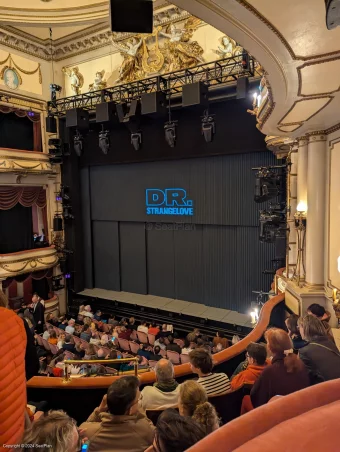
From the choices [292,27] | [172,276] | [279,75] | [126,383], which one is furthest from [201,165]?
[126,383]

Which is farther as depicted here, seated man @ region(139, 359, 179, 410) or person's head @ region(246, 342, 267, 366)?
person's head @ region(246, 342, 267, 366)


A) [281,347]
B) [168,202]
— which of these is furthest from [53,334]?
[281,347]

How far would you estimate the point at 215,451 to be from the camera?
58 cm

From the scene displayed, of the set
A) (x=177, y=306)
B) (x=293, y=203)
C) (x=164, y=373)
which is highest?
(x=293, y=203)

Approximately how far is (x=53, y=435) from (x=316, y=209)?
5.53 metres

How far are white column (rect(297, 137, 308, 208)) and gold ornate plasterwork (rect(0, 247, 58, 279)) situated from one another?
9.29 m

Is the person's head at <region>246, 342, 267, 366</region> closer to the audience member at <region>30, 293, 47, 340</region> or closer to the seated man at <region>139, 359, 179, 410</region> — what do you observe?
the seated man at <region>139, 359, 179, 410</region>

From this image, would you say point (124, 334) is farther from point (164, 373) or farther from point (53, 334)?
point (164, 373)

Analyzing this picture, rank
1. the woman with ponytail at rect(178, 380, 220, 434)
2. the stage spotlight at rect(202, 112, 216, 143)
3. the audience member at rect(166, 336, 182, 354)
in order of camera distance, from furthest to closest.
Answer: the stage spotlight at rect(202, 112, 216, 143), the audience member at rect(166, 336, 182, 354), the woman with ponytail at rect(178, 380, 220, 434)

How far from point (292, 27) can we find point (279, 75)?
79cm

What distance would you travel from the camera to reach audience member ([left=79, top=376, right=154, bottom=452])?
72.3 inches

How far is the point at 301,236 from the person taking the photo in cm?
614

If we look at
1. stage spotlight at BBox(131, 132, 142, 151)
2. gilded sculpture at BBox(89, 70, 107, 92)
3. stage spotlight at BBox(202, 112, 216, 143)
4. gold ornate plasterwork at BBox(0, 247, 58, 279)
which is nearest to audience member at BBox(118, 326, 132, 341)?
gold ornate plasterwork at BBox(0, 247, 58, 279)

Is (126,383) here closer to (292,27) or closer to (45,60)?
(292,27)
